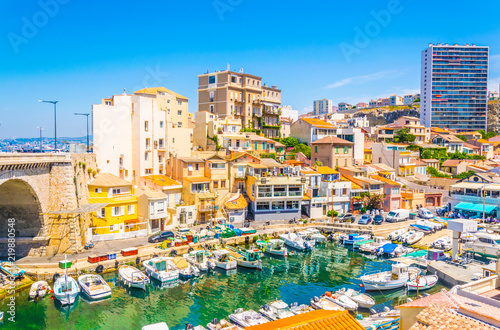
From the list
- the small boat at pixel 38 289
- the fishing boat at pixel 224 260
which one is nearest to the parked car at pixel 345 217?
the fishing boat at pixel 224 260

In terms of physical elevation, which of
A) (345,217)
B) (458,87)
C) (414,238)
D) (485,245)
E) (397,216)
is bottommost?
(414,238)

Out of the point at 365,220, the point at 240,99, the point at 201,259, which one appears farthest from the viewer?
the point at 240,99

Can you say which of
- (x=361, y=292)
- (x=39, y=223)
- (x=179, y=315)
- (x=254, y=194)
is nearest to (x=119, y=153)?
(x=39, y=223)

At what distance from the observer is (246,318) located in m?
21.6

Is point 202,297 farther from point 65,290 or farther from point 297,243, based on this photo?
point 297,243

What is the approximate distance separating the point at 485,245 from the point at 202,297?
85.5 ft

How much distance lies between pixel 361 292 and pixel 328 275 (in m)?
3.94

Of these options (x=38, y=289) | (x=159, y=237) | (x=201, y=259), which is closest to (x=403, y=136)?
(x=201, y=259)

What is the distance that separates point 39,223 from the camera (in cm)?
3164

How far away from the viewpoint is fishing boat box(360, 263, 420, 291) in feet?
88.5

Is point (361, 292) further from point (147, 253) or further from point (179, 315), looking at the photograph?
point (147, 253)

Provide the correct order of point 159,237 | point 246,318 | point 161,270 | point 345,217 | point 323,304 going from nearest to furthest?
1. point 246,318
2. point 323,304
3. point 161,270
4. point 159,237
5. point 345,217

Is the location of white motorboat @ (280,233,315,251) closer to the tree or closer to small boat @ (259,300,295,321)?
small boat @ (259,300,295,321)

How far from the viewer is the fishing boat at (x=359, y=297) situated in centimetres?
2402
